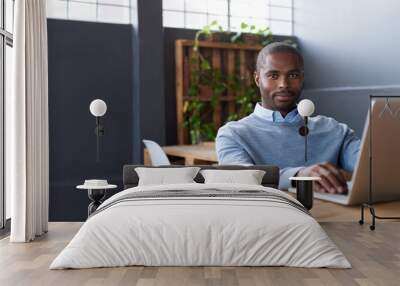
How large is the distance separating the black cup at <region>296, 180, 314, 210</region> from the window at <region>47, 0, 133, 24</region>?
4.57m

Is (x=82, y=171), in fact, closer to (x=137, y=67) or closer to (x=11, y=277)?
(x=137, y=67)

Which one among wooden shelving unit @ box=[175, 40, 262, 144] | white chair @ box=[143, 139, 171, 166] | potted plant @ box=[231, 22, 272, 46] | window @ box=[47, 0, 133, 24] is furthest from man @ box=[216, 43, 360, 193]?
window @ box=[47, 0, 133, 24]

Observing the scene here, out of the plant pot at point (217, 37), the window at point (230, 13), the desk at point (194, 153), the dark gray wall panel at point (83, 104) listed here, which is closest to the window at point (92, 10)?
the dark gray wall panel at point (83, 104)

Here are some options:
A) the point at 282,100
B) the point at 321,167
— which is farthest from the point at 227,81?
the point at 321,167

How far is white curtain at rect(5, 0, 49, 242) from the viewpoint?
4.77 metres

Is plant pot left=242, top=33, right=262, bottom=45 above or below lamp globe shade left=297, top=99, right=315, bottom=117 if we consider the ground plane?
above

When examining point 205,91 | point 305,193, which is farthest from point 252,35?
point 305,193

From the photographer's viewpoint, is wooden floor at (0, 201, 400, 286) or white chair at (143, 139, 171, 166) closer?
wooden floor at (0, 201, 400, 286)

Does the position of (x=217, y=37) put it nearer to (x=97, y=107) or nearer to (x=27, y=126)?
(x=97, y=107)

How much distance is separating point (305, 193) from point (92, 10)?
4820 mm

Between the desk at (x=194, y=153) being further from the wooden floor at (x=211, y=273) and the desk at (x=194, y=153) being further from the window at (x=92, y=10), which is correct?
the wooden floor at (x=211, y=273)

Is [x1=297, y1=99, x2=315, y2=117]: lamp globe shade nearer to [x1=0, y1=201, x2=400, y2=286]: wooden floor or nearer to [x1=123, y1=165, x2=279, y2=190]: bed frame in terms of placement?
[x1=123, y1=165, x2=279, y2=190]: bed frame

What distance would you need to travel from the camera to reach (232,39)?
8.88m

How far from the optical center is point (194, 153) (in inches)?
279
